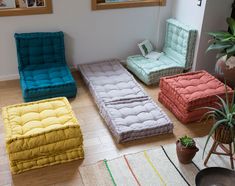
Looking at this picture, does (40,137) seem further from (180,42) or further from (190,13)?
(190,13)

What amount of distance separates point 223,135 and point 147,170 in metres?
0.65

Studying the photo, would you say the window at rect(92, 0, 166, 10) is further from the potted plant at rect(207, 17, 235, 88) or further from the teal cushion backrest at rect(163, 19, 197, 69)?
the potted plant at rect(207, 17, 235, 88)

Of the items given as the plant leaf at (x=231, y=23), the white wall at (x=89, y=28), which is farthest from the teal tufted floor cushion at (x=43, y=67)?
the plant leaf at (x=231, y=23)

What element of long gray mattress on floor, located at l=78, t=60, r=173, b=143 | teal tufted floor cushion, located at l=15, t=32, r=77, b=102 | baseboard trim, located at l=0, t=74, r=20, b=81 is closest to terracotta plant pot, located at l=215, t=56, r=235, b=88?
long gray mattress on floor, located at l=78, t=60, r=173, b=143

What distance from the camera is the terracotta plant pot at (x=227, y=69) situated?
3.32m

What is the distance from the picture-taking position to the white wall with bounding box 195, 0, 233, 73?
11.3 feet

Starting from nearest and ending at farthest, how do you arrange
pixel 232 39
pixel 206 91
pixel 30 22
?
pixel 206 91, pixel 232 39, pixel 30 22

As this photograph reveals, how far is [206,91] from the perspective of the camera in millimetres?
2994

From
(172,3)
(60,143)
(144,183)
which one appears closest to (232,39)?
(172,3)

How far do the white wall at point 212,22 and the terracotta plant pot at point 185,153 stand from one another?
157cm

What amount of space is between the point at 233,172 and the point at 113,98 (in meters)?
1.41

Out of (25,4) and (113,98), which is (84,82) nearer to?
(113,98)

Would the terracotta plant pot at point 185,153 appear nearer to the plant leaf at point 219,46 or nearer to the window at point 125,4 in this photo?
the plant leaf at point 219,46

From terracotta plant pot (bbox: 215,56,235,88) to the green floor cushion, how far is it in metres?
0.46
